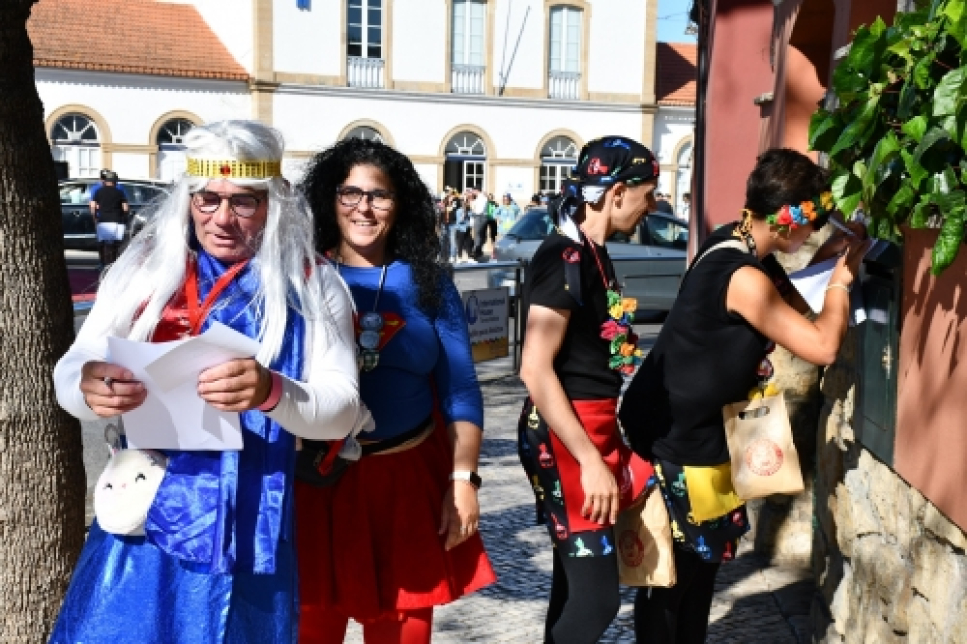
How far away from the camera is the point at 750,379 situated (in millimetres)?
3580

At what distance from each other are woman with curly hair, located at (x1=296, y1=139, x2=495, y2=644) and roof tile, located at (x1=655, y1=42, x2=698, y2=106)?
121 ft

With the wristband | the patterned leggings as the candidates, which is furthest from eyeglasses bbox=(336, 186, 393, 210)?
the patterned leggings

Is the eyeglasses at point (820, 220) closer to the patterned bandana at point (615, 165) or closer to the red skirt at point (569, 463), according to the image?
the patterned bandana at point (615, 165)

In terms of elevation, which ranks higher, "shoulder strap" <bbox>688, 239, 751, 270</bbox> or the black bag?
"shoulder strap" <bbox>688, 239, 751, 270</bbox>

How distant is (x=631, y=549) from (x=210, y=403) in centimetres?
166

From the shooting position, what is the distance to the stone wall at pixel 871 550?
300cm

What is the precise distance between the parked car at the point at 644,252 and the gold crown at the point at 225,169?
1120 cm

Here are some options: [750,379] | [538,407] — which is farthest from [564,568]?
[750,379]

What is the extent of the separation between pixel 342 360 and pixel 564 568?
121 centimetres

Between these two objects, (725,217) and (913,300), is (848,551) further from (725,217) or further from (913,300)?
(725,217)

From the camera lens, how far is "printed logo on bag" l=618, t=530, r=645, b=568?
11.6 feet

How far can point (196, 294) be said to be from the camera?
2605 millimetres

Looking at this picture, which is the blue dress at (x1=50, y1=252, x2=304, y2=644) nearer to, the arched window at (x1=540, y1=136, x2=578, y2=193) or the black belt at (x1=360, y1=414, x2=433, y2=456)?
the black belt at (x1=360, y1=414, x2=433, y2=456)

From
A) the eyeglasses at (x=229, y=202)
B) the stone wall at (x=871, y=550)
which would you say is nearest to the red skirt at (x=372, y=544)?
the eyeglasses at (x=229, y=202)
